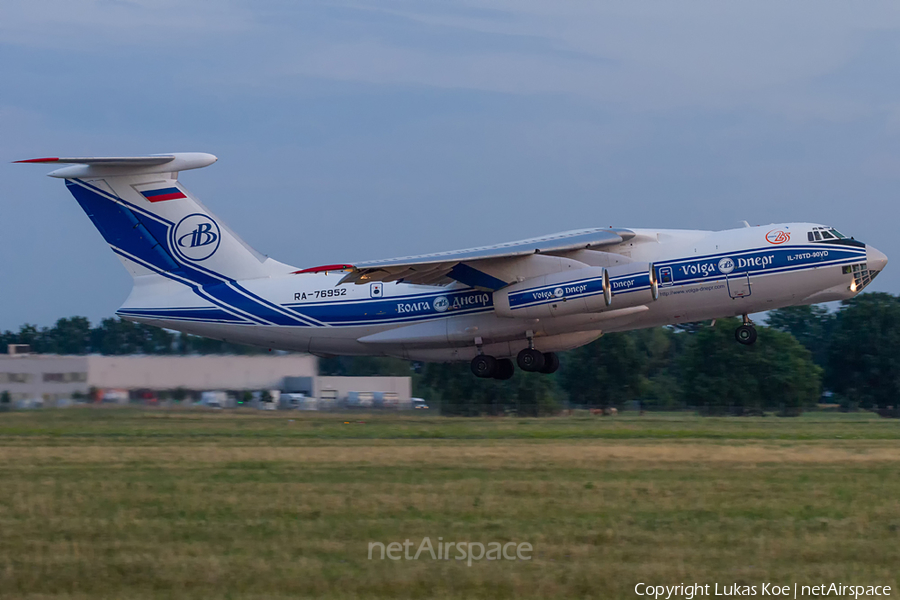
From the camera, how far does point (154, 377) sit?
20016 millimetres

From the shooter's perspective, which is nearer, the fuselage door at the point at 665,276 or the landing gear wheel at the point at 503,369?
the fuselage door at the point at 665,276

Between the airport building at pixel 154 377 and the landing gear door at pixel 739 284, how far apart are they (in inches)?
320

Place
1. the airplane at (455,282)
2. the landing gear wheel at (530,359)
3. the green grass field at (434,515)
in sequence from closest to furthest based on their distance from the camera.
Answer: the green grass field at (434,515) < the airplane at (455,282) < the landing gear wheel at (530,359)

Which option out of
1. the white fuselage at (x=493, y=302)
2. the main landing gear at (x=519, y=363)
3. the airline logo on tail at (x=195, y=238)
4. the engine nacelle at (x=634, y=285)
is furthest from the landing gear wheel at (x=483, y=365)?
the airline logo on tail at (x=195, y=238)

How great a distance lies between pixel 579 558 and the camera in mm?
6559

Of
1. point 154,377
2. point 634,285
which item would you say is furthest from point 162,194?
point 634,285

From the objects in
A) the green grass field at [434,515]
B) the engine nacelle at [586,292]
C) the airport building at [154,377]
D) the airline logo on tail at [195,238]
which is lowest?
the green grass field at [434,515]

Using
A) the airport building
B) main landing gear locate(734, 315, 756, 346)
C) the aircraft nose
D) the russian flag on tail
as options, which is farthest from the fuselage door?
the russian flag on tail

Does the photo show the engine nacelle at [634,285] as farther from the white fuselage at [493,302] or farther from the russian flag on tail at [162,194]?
the russian flag on tail at [162,194]

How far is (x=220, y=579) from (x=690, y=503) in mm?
4351

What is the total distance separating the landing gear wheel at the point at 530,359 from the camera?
20.9 m

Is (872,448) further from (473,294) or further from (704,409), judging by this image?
(704,409)

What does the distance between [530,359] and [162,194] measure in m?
8.57

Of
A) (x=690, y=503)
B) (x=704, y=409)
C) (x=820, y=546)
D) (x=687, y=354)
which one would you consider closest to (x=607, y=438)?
(x=690, y=503)
